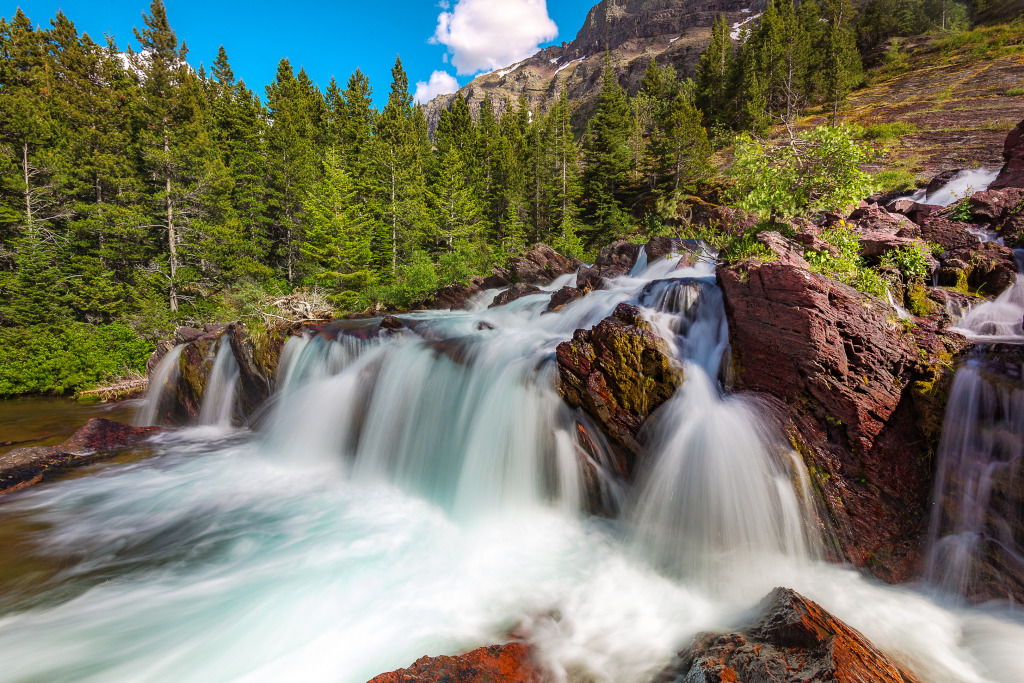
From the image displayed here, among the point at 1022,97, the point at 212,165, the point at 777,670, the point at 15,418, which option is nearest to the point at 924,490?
the point at 777,670

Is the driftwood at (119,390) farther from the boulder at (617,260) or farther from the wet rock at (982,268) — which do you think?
the wet rock at (982,268)

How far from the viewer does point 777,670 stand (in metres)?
2.42

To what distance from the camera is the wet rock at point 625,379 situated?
5.11 meters

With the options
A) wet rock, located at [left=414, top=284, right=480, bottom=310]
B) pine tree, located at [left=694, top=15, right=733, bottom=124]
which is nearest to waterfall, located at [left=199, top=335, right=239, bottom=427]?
wet rock, located at [left=414, top=284, right=480, bottom=310]

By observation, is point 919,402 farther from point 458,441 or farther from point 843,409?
point 458,441

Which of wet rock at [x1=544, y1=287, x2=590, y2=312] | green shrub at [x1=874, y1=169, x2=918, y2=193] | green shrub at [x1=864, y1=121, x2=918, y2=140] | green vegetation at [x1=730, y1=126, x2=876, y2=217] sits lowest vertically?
wet rock at [x1=544, y1=287, x2=590, y2=312]

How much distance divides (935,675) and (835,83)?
167 ft

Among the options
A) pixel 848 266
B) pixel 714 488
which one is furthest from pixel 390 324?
pixel 848 266

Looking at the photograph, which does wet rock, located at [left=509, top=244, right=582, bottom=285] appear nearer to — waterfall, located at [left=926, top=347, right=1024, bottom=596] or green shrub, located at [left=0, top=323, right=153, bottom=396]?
waterfall, located at [left=926, top=347, right=1024, bottom=596]

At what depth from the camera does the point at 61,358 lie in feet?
45.5

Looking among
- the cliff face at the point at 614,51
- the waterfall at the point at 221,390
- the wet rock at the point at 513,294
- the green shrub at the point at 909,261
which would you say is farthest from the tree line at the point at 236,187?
the cliff face at the point at 614,51

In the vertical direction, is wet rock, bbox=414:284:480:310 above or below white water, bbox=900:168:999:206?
below

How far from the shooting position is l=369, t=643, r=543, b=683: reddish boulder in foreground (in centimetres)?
280

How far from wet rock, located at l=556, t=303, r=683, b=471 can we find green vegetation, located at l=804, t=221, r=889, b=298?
2.25 meters
